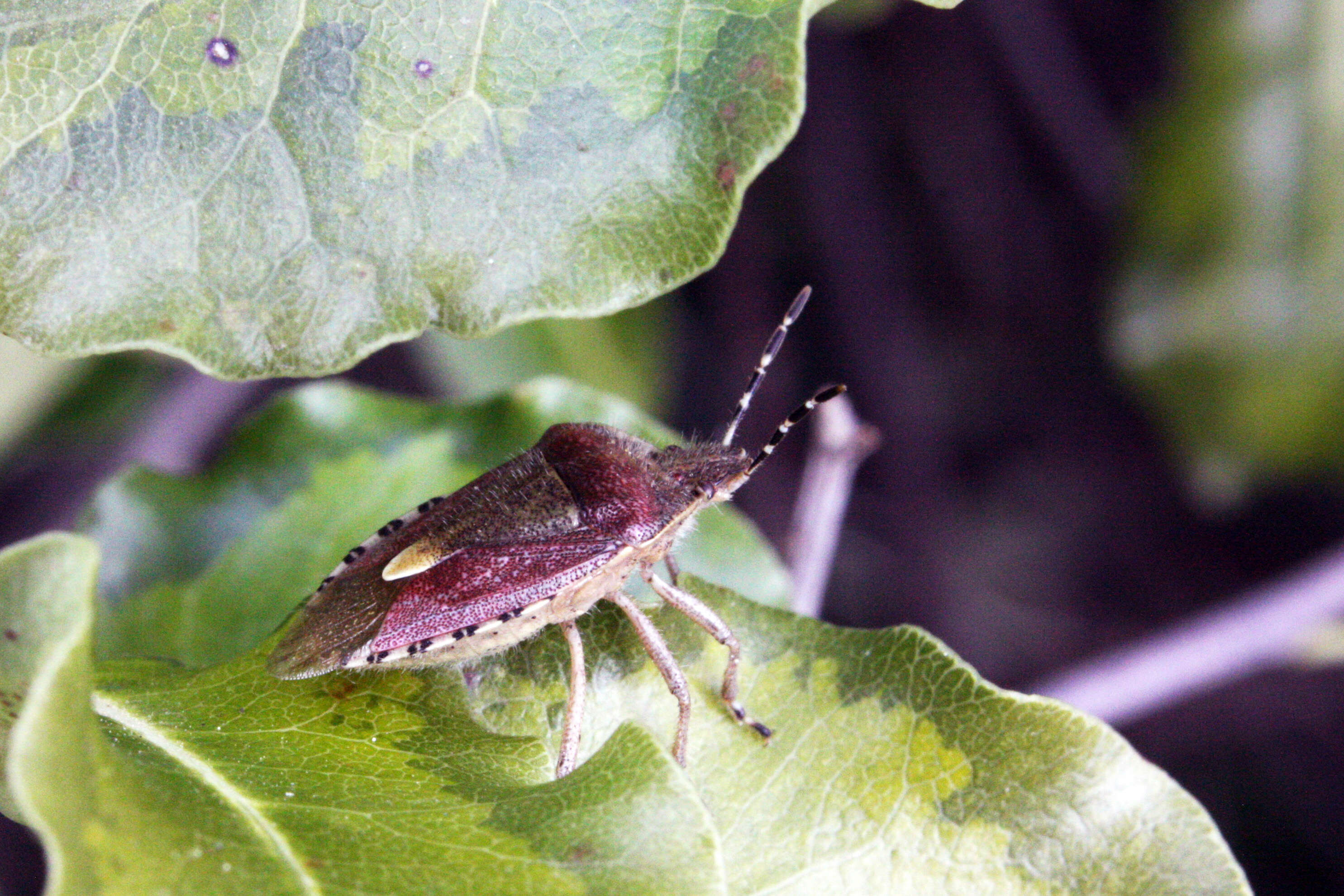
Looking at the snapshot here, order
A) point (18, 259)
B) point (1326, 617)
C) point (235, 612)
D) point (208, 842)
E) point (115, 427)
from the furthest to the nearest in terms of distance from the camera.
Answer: point (115, 427) → point (1326, 617) → point (235, 612) → point (18, 259) → point (208, 842)

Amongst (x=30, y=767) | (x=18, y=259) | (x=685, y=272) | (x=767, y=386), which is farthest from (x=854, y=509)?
(x=30, y=767)

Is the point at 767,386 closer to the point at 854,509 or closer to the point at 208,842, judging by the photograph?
the point at 854,509

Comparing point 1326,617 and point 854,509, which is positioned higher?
point 1326,617

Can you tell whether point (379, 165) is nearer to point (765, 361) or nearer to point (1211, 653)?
point (765, 361)

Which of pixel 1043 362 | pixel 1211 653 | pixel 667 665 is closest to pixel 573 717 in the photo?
pixel 667 665

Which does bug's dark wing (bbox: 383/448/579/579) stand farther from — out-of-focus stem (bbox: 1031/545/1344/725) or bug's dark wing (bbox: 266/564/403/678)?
out-of-focus stem (bbox: 1031/545/1344/725)

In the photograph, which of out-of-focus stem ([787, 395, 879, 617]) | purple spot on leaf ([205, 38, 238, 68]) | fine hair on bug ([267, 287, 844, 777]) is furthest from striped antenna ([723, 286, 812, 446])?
purple spot on leaf ([205, 38, 238, 68])

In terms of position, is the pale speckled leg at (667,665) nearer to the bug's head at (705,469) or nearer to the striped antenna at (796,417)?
the bug's head at (705,469)
